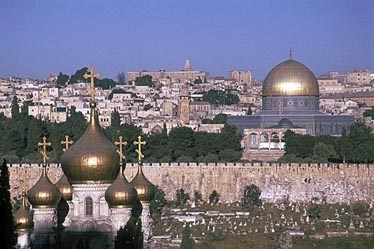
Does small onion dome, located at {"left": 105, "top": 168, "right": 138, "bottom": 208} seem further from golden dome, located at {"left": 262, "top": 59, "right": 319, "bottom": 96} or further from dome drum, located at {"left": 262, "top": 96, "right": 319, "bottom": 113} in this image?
dome drum, located at {"left": 262, "top": 96, "right": 319, "bottom": 113}

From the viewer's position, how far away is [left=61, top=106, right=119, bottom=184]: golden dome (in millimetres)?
23094

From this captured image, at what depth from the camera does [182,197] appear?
43562 mm

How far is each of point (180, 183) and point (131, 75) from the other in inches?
3819

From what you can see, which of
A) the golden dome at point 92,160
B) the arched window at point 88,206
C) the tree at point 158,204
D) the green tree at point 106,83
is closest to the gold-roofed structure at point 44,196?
the golden dome at point 92,160

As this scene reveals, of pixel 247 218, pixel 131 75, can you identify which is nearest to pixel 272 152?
pixel 247 218

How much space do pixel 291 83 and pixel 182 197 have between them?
56.5 feet

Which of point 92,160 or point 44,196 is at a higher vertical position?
point 92,160

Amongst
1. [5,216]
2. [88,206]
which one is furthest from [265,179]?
[5,216]

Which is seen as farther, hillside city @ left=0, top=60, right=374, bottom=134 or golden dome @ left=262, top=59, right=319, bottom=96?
hillside city @ left=0, top=60, right=374, bottom=134

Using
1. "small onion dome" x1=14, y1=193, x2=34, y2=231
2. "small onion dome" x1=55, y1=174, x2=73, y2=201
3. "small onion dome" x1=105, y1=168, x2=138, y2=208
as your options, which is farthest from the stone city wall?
"small onion dome" x1=105, y1=168, x2=138, y2=208

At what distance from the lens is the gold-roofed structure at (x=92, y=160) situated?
23094 millimetres

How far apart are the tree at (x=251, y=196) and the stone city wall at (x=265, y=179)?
31 cm

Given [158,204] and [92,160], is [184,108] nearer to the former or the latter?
[158,204]

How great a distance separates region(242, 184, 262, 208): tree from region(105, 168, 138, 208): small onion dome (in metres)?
20.1
